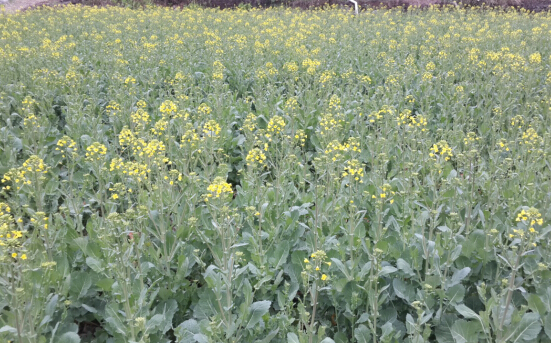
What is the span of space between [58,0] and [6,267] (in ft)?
110

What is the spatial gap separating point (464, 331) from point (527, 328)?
13.7 inches

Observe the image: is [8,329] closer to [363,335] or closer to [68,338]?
[68,338]

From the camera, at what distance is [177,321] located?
9.70 ft

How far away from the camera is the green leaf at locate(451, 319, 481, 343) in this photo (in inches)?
95.9

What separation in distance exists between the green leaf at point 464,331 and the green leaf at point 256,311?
1152mm

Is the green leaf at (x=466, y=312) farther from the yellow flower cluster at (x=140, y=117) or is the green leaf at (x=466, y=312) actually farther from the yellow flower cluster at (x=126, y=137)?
the yellow flower cluster at (x=140, y=117)

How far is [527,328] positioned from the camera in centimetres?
239

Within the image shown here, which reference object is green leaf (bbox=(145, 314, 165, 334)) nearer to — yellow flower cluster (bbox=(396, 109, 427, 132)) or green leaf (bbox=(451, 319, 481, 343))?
green leaf (bbox=(451, 319, 481, 343))

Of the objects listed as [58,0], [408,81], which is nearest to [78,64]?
[408,81]

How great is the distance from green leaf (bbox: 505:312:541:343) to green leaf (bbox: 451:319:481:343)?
0.17 meters

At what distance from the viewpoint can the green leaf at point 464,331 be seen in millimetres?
2436

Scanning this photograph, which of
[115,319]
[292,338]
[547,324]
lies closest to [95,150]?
[115,319]

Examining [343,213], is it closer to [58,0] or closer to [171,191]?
[171,191]

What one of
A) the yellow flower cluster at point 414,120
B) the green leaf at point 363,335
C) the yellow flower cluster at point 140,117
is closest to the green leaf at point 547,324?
the green leaf at point 363,335
